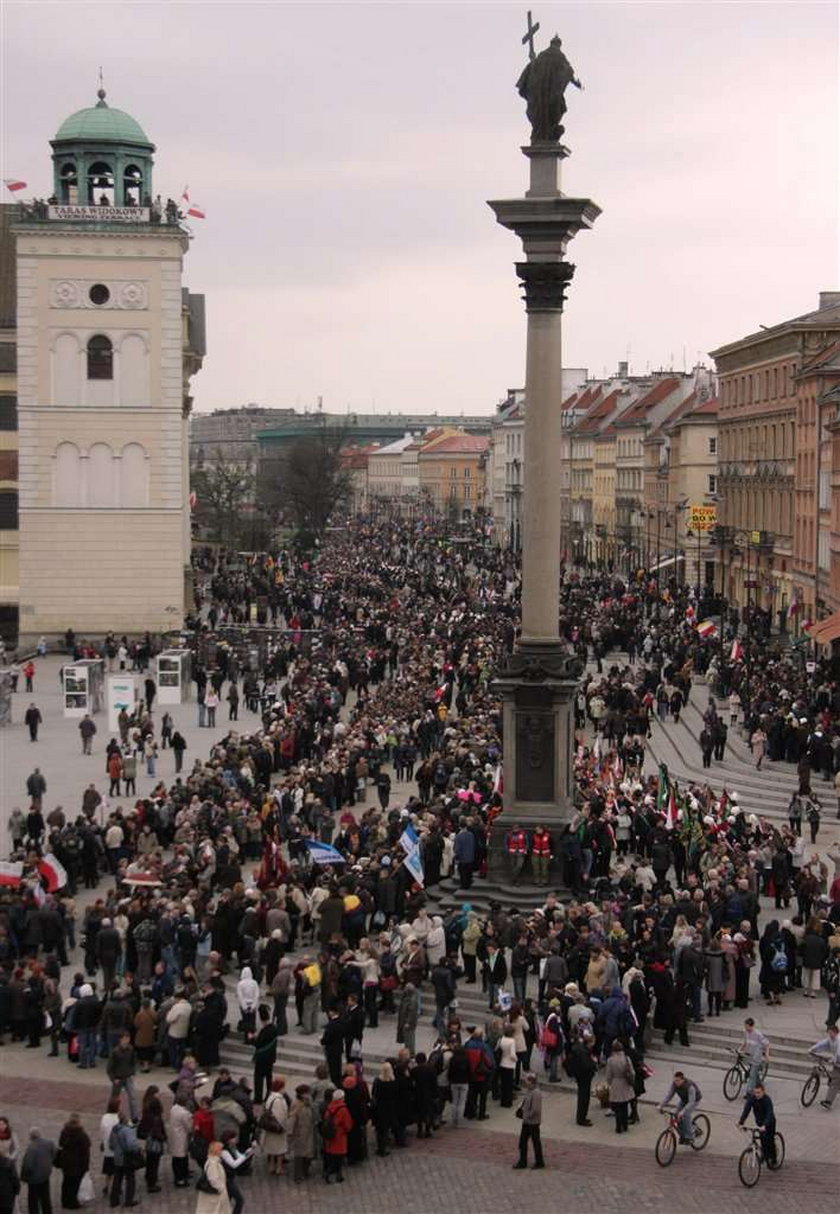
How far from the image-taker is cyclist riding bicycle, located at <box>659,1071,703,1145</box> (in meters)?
17.9

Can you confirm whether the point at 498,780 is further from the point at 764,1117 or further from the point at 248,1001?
the point at 764,1117

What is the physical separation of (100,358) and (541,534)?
37909 millimetres

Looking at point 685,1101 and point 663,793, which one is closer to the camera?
point 685,1101

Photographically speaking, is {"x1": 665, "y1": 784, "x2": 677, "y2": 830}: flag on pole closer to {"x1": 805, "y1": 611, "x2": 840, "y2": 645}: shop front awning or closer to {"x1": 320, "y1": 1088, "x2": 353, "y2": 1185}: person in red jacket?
{"x1": 320, "y1": 1088, "x2": 353, "y2": 1185}: person in red jacket

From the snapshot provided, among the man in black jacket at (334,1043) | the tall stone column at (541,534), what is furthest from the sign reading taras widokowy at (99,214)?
the man in black jacket at (334,1043)

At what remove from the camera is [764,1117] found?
17.6m

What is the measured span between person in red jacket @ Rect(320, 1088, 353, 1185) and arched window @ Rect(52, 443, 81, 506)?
4672cm

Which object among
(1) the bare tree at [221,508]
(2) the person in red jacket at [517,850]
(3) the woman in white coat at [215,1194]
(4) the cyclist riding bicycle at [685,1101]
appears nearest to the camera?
(3) the woman in white coat at [215,1194]

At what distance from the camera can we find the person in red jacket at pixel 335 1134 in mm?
18016

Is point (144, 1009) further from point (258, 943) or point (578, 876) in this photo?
point (578, 876)

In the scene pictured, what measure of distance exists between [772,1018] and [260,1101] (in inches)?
232

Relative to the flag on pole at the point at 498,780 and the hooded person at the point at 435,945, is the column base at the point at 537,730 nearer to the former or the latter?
the flag on pole at the point at 498,780

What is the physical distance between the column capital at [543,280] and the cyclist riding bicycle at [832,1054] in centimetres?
1120

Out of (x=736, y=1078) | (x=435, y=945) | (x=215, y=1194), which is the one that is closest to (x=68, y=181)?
(x=435, y=945)
